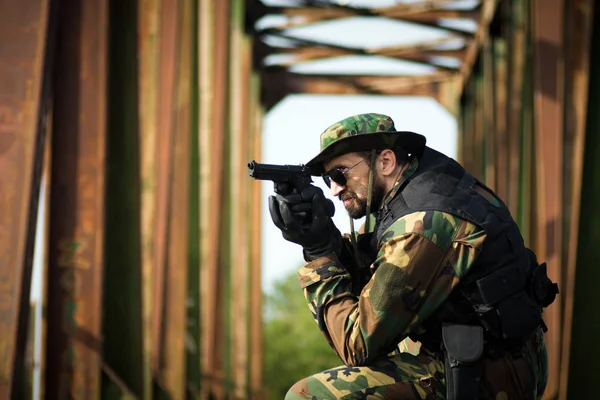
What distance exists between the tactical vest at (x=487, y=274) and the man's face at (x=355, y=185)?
0.14m

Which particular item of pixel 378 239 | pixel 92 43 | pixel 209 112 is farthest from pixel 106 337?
pixel 209 112

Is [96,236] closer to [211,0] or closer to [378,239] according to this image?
[378,239]

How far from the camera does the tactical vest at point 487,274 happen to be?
3.92 metres

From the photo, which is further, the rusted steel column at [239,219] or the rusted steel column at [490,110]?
the rusted steel column at [239,219]

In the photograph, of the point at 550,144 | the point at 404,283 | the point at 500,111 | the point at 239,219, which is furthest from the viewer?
the point at 239,219

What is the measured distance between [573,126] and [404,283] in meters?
3.65

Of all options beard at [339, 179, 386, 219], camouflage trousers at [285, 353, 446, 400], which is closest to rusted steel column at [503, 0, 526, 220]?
beard at [339, 179, 386, 219]

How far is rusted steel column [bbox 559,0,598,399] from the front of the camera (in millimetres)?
6086

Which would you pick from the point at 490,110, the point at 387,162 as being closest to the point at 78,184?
the point at 387,162

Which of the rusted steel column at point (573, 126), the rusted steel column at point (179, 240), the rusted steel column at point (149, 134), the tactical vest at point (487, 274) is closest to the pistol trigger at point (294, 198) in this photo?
the tactical vest at point (487, 274)

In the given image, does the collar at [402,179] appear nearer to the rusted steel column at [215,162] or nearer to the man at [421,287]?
the man at [421,287]

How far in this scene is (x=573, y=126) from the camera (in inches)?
277

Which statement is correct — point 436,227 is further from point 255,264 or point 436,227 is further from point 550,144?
point 255,264

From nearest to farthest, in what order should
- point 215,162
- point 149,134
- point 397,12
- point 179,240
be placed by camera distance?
1. point 149,134
2. point 179,240
3. point 215,162
4. point 397,12
